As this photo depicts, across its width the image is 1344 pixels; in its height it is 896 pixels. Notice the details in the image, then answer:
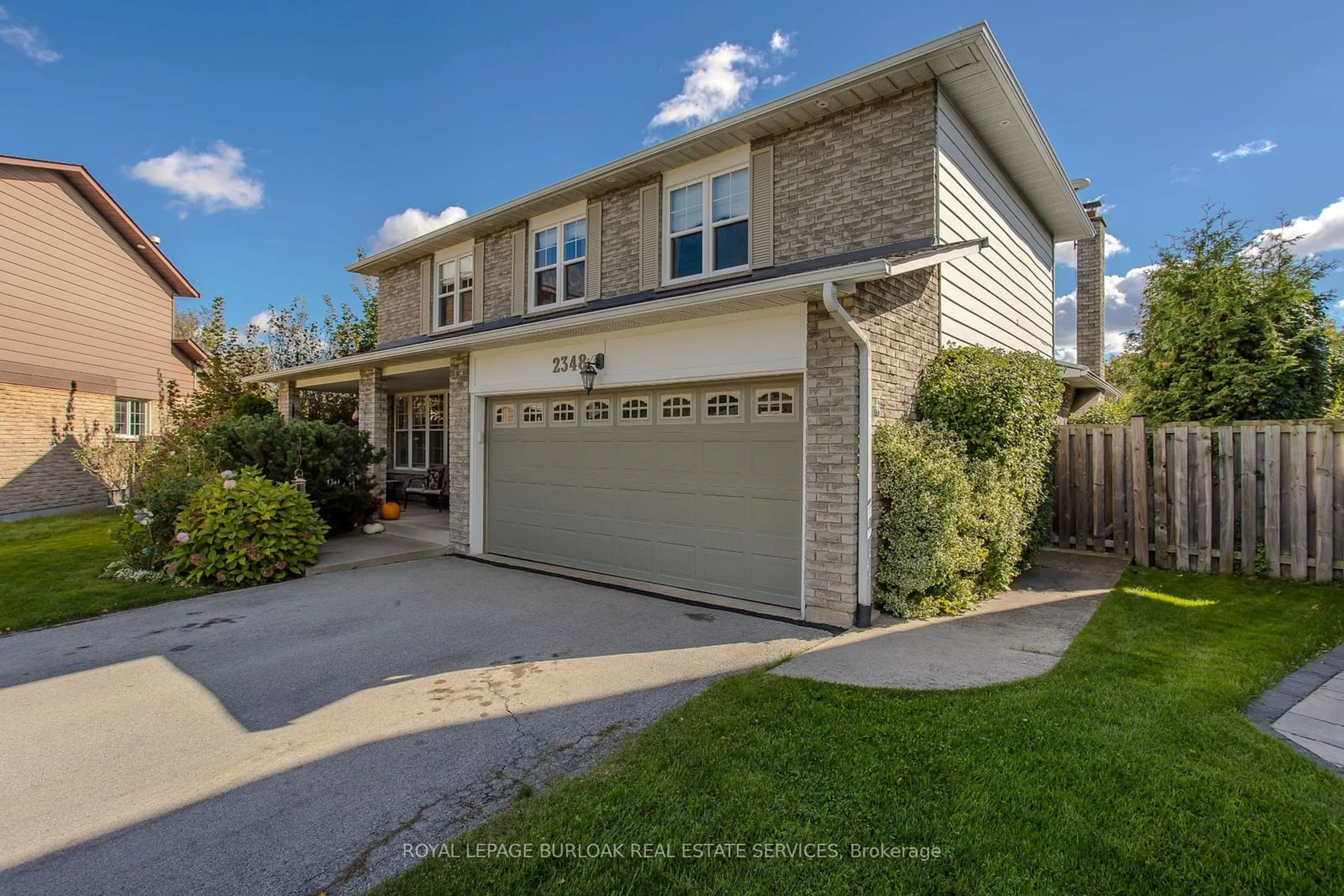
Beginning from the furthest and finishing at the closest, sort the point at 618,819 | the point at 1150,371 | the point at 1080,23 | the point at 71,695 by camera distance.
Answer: the point at 1150,371, the point at 1080,23, the point at 71,695, the point at 618,819

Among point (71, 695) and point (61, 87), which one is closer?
point (71, 695)

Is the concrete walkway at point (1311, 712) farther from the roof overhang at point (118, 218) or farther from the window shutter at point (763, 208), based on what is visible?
the roof overhang at point (118, 218)

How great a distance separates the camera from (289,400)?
14438 mm

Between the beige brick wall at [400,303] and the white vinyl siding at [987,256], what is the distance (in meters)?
10.7

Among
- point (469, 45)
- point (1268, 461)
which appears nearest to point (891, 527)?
point (1268, 461)

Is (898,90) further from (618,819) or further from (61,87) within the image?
(61,87)

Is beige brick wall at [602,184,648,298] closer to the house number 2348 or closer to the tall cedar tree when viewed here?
the house number 2348

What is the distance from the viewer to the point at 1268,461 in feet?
22.2

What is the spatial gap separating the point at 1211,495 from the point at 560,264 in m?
9.86

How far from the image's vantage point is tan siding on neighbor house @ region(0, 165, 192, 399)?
12.5 metres

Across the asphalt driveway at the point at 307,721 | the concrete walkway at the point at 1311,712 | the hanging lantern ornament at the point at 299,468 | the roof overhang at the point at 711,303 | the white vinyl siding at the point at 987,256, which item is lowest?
the asphalt driveway at the point at 307,721

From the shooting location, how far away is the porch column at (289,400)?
14.3m

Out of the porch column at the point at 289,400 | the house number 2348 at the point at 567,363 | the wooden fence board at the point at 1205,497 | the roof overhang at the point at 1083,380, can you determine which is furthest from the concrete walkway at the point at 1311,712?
the porch column at the point at 289,400

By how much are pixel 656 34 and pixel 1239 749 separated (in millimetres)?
11848
